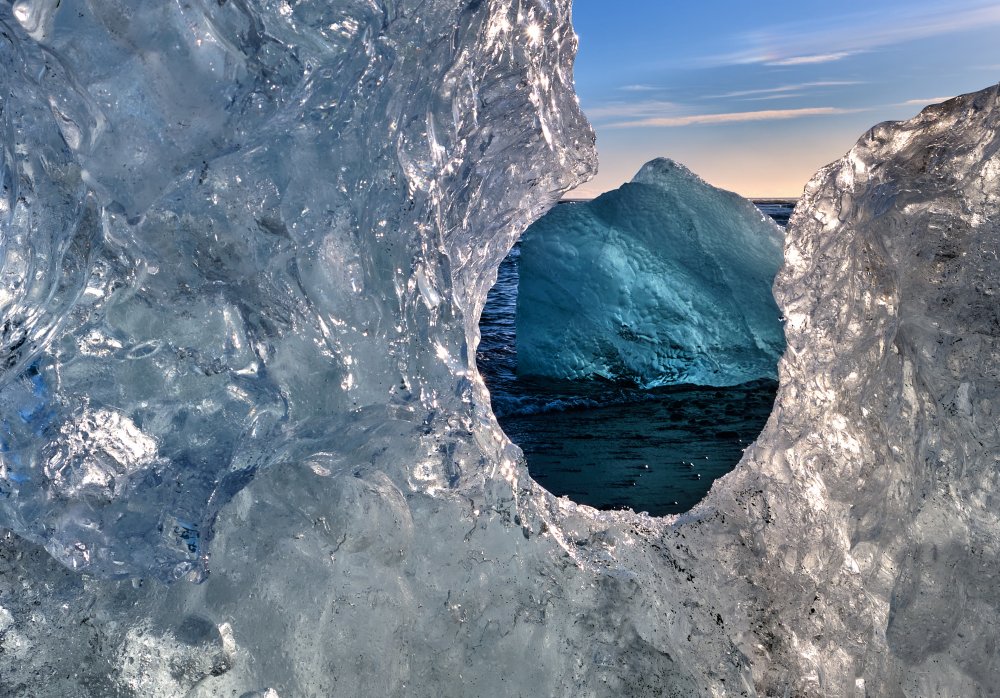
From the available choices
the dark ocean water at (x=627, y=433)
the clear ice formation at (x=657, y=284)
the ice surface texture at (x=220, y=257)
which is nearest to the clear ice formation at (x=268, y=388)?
the ice surface texture at (x=220, y=257)

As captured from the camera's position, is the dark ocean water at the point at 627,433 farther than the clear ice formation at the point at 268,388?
Yes

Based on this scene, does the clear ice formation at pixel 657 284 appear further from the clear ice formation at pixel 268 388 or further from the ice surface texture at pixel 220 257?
the ice surface texture at pixel 220 257

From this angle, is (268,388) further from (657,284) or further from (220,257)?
(657,284)

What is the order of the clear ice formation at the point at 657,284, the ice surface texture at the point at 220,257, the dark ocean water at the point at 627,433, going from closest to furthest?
the ice surface texture at the point at 220,257 → the dark ocean water at the point at 627,433 → the clear ice formation at the point at 657,284

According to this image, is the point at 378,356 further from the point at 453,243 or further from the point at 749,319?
the point at 749,319

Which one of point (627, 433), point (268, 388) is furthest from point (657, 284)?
point (268, 388)

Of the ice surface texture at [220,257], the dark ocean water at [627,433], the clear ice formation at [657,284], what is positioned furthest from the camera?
the clear ice formation at [657,284]

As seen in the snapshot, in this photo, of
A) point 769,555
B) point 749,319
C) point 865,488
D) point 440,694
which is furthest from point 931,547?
point 749,319
